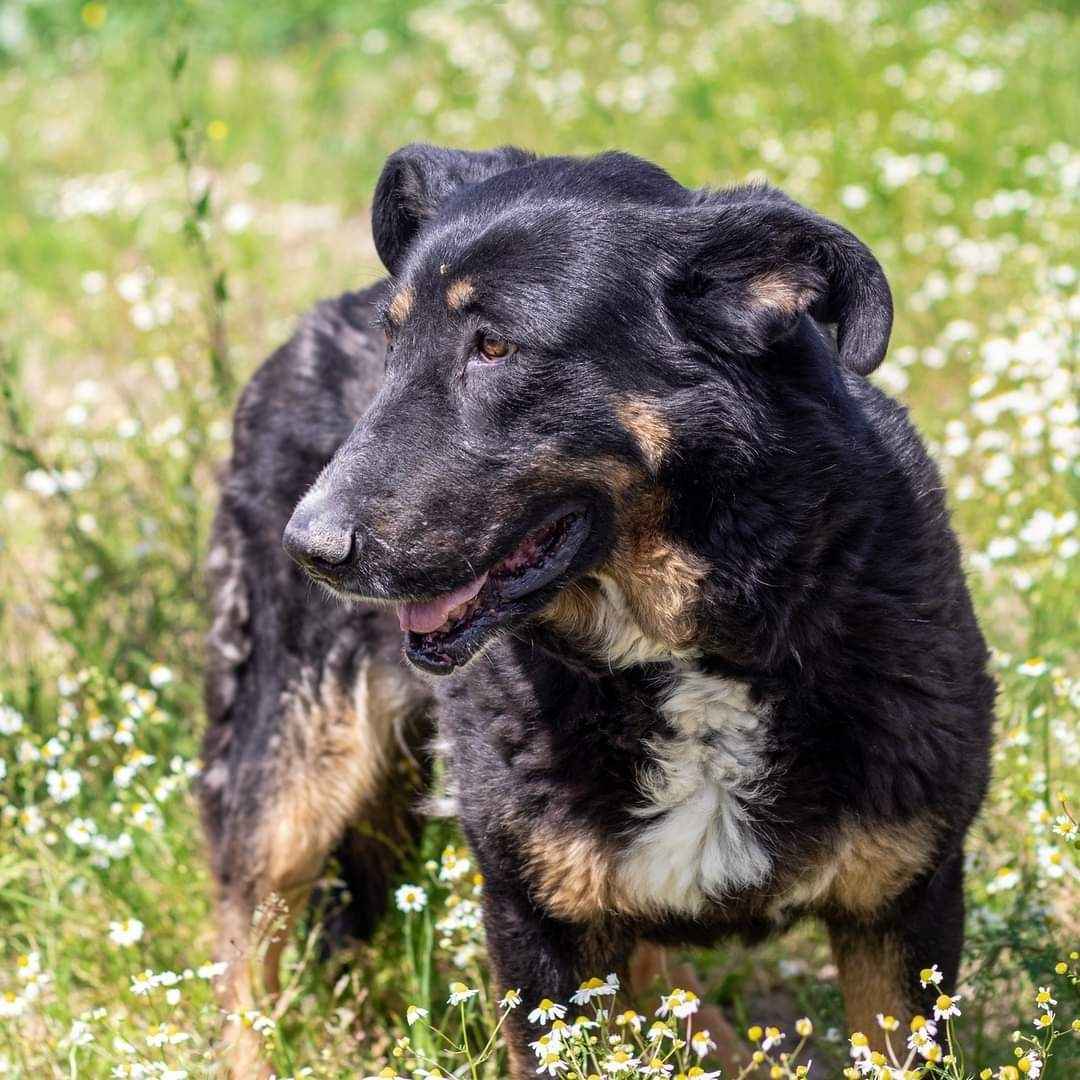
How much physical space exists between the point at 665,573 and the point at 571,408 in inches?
14.5

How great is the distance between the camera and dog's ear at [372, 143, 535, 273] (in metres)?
3.38

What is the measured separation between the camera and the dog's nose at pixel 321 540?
2.72 m

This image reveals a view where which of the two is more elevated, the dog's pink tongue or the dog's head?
the dog's head

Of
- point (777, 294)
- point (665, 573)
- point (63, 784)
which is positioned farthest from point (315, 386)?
point (777, 294)

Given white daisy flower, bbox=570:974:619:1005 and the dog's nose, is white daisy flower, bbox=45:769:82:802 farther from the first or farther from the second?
white daisy flower, bbox=570:974:619:1005

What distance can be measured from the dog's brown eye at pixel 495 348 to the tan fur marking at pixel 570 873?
3.10ft

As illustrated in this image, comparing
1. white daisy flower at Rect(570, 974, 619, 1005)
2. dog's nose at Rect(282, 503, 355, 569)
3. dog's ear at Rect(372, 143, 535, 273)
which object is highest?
dog's ear at Rect(372, 143, 535, 273)

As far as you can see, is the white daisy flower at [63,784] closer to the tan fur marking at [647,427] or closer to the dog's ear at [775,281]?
the tan fur marking at [647,427]

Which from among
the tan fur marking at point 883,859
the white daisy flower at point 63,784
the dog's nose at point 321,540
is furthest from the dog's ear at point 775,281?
the white daisy flower at point 63,784

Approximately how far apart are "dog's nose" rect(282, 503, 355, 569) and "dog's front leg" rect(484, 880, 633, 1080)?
801 millimetres

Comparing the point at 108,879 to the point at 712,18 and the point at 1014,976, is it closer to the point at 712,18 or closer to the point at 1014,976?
the point at 1014,976

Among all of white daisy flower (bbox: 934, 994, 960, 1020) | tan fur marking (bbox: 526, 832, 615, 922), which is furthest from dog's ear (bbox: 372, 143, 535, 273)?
white daisy flower (bbox: 934, 994, 960, 1020)

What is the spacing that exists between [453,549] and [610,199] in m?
0.78

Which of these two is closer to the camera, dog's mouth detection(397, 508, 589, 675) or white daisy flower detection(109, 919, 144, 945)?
dog's mouth detection(397, 508, 589, 675)
